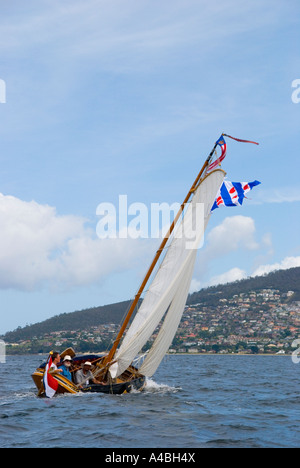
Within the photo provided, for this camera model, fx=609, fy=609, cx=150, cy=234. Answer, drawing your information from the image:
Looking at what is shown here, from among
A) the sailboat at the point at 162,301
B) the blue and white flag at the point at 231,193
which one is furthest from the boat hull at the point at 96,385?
the blue and white flag at the point at 231,193

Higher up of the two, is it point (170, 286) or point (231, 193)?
point (231, 193)

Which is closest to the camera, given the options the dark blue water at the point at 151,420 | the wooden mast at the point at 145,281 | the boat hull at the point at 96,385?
the dark blue water at the point at 151,420

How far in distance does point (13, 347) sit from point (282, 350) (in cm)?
8347

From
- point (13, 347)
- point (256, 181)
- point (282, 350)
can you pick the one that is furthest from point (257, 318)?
point (256, 181)

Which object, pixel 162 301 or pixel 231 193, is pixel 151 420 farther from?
pixel 231 193

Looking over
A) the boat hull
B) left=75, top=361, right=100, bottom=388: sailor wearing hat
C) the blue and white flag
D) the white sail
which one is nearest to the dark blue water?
the boat hull

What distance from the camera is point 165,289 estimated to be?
3216 centimetres

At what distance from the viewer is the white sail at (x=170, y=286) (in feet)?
105

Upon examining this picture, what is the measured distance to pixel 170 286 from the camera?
3198cm

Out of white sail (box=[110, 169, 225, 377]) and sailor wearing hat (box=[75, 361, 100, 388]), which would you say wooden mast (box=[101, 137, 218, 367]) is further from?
sailor wearing hat (box=[75, 361, 100, 388])

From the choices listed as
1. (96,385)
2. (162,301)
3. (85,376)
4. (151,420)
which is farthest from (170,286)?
(151,420)

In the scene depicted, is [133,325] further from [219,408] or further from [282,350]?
[282,350]

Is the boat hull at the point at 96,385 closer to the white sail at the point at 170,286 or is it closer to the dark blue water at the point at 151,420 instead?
the dark blue water at the point at 151,420

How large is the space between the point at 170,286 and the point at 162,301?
89 centimetres
